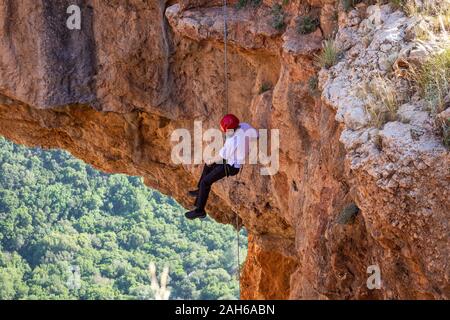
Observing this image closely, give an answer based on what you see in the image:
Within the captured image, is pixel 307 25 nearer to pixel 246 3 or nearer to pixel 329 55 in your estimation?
pixel 329 55

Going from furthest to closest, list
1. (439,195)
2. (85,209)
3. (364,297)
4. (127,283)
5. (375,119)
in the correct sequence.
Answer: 1. (85,209)
2. (127,283)
3. (364,297)
4. (375,119)
5. (439,195)

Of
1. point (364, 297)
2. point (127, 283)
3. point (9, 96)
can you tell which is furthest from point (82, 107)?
point (127, 283)

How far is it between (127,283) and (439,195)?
67.6 ft

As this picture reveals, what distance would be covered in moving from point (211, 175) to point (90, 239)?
17818mm

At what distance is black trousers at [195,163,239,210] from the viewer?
11297mm

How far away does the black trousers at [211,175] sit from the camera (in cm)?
1130

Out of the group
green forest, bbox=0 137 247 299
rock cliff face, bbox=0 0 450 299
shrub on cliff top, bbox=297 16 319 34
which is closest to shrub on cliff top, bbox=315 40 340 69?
rock cliff face, bbox=0 0 450 299

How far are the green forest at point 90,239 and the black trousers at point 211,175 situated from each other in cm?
1538

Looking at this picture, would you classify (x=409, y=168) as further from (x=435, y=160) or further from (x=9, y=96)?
(x=9, y=96)

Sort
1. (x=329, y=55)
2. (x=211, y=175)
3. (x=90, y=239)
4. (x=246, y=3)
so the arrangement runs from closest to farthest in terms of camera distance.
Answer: (x=329, y=55)
(x=211, y=175)
(x=246, y=3)
(x=90, y=239)

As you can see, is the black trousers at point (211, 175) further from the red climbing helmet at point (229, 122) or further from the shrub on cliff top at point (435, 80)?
the shrub on cliff top at point (435, 80)

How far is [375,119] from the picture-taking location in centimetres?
848

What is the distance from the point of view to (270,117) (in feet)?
39.4

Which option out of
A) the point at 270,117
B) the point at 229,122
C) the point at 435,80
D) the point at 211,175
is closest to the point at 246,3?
the point at 270,117
